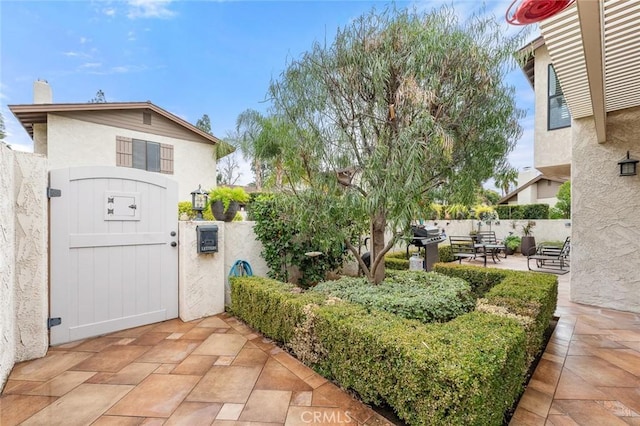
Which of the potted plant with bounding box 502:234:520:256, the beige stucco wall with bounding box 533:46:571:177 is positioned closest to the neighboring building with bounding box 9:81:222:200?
the beige stucco wall with bounding box 533:46:571:177

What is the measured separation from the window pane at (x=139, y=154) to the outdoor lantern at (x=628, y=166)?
40.5 feet

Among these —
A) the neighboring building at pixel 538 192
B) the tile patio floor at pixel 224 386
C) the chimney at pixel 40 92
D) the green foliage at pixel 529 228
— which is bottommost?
the tile patio floor at pixel 224 386

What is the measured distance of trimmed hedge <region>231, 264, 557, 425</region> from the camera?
178cm

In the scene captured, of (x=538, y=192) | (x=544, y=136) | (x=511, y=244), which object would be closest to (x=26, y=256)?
(x=544, y=136)

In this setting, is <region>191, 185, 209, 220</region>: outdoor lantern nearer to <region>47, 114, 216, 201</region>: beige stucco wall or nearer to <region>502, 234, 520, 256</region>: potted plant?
<region>47, 114, 216, 201</region>: beige stucco wall

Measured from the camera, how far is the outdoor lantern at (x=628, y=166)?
15.9ft

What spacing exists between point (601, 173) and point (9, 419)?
27.3 ft

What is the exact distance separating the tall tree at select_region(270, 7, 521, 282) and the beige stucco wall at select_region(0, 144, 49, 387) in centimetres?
286

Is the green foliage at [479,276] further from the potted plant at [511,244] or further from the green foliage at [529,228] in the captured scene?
the green foliage at [529,228]

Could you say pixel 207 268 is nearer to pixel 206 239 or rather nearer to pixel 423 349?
pixel 206 239

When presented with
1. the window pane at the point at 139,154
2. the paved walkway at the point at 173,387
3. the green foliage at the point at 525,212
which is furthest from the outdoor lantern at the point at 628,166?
the window pane at the point at 139,154

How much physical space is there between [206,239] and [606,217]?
686 cm

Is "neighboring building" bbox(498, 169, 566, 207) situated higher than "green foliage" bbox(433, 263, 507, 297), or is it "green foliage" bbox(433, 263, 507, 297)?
"neighboring building" bbox(498, 169, 566, 207)

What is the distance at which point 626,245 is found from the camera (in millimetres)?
4969
